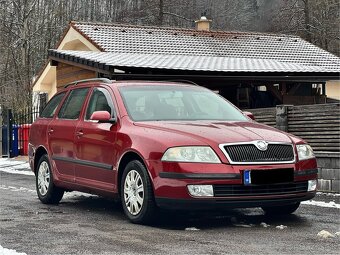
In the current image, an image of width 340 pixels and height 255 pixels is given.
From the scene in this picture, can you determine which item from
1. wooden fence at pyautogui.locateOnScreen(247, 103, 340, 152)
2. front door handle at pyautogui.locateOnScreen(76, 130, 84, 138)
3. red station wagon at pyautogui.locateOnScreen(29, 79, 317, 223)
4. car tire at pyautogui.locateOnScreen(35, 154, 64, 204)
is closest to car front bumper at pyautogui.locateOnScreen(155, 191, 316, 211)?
red station wagon at pyautogui.locateOnScreen(29, 79, 317, 223)

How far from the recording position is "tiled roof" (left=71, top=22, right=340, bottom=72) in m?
24.2

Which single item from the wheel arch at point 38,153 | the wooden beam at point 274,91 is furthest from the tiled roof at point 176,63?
the wheel arch at point 38,153

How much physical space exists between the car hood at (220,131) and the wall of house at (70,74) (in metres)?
12.6

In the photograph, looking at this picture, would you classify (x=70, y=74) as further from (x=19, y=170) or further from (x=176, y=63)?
(x=19, y=170)

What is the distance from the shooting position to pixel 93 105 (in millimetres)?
8320

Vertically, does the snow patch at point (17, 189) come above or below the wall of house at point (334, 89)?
below

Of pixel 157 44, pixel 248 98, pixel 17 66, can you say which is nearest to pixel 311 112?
pixel 248 98

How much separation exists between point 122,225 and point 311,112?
5.80 meters

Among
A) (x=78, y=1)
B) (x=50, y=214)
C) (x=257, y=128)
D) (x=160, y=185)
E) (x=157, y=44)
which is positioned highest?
(x=78, y=1)

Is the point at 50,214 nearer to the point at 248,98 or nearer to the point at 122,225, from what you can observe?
the point at 122,225

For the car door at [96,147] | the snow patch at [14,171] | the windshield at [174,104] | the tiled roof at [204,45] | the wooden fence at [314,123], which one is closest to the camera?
the car door at [96,147]

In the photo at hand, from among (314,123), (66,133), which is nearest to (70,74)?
(314,123)

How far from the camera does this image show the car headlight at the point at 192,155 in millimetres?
6469

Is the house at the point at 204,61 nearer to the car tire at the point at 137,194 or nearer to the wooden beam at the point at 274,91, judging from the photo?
the wooden beam at the point at 274,91
